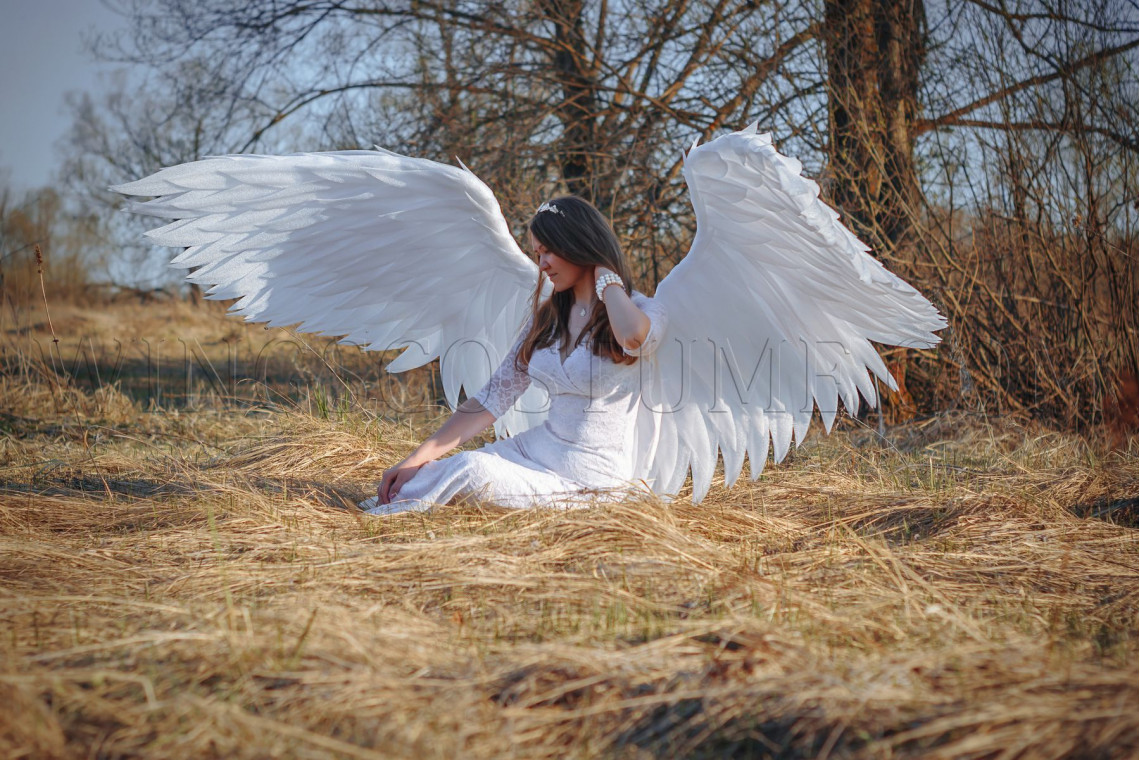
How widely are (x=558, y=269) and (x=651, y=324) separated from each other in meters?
0.37

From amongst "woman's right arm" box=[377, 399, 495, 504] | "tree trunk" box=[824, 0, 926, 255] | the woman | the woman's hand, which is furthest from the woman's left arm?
"tree trunk" box=[824, 0, 926, 255]

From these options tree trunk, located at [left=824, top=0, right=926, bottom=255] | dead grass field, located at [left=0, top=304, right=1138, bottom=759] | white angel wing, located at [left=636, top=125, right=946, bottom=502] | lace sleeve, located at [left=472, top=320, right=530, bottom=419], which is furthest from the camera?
tree trunk, located at [left=824, top=0, right=926, bottom=255]

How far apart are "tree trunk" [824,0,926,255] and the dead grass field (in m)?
2.21

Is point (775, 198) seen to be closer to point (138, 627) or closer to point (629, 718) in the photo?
point (629, 718)

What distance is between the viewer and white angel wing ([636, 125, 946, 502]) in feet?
9.45

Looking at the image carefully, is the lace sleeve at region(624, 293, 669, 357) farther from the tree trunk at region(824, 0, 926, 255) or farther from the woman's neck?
the tree trunk at region(824, 0, 926, 255)

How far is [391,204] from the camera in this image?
3.45m

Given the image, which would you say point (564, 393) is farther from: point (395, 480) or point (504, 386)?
point (395, 480)

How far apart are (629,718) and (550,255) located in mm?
1782

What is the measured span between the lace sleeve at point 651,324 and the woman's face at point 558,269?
0.67ft

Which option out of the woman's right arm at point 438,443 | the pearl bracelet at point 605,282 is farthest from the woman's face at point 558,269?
the woman's right arm at point 438,443

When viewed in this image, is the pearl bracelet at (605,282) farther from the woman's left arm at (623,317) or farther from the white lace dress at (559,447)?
the white lace dress at (559,447)

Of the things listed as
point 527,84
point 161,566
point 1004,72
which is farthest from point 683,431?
point 527,84

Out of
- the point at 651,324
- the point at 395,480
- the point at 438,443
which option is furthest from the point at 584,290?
the point at 395,480
